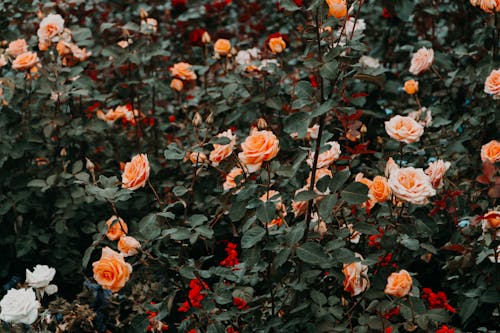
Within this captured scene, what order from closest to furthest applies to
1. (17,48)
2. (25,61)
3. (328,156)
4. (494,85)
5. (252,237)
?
(252,237) → (328,156) → (494,85) → (25,61) → (17,48)

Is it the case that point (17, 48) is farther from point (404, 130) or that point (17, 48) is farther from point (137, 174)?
point (404, 130)

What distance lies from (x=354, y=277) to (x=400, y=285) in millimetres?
137

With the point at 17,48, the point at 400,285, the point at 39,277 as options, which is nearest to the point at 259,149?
the point at 400,285

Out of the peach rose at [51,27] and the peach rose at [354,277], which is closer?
the peach rose at [354,277]

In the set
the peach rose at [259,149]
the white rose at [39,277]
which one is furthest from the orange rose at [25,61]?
the peach rose at [259,149]

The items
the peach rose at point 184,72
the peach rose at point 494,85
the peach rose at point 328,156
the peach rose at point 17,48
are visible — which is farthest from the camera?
the peach rose at point 184,72

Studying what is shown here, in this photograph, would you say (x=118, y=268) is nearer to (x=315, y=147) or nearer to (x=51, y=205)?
(x=315, y=147)

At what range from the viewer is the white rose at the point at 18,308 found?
184 centimetres

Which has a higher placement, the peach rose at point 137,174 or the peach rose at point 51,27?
the peach rose at point 137,174

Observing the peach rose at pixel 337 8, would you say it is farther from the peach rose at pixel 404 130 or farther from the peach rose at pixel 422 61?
the peach rose at pixel 422 61

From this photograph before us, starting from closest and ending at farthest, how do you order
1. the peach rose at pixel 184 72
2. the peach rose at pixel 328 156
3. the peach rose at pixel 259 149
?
the peach rose at pixel 259 149 < the peach rose at pixel 328 156 < the peach rose at pixel 184 72

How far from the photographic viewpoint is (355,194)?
176cm

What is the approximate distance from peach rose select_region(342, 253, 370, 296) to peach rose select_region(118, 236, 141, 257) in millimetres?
535

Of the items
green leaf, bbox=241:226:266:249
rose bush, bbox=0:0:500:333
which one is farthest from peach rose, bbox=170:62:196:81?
green leaf, bbox=241:226:266:249
